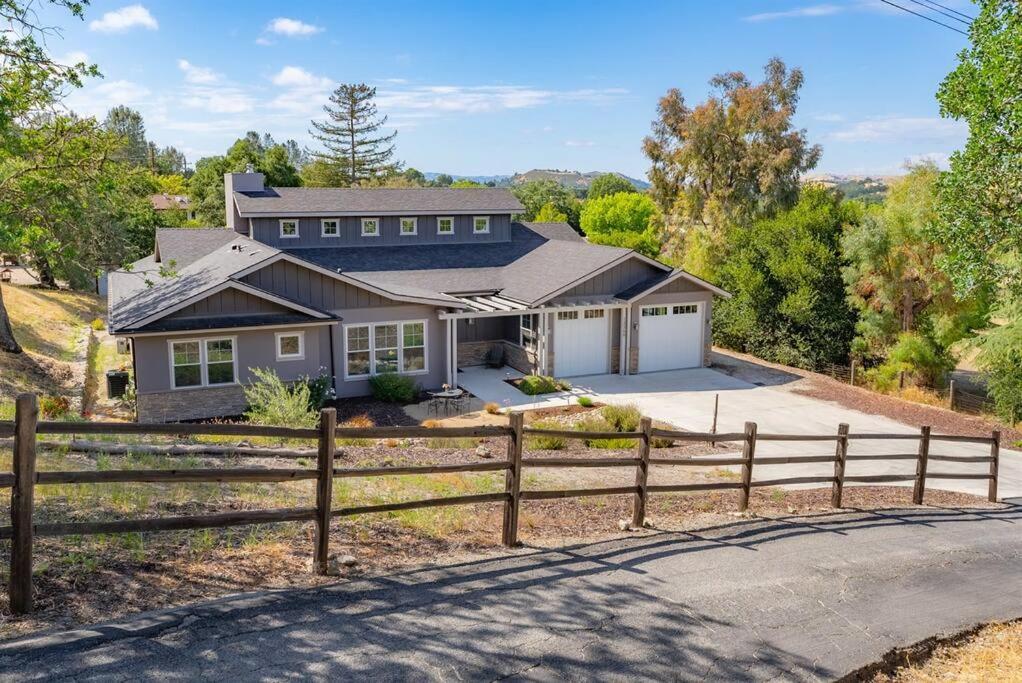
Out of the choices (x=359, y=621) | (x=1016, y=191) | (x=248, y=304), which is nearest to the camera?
(x=359, y=621)

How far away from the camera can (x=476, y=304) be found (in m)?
25.1

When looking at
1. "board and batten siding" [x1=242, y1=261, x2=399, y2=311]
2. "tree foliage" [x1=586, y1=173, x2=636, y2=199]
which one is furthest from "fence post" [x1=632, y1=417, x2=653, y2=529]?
"tree foliage" [x1=586, y1=173, x2=636, y2=199]

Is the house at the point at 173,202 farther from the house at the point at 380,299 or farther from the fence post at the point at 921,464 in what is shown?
the fence post at the point at 921,464

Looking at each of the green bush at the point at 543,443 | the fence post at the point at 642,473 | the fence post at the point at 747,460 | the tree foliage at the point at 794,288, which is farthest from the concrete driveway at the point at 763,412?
the fence post at the point at 642,473

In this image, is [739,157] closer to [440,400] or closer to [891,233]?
[891,233]

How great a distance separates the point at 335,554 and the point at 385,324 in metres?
15.3

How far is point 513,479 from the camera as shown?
25.9ft

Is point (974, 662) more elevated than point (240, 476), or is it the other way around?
point (240, 476)

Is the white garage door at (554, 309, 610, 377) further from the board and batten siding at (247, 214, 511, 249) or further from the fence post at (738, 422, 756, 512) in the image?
the fence post at (738, 422, 756, 512)

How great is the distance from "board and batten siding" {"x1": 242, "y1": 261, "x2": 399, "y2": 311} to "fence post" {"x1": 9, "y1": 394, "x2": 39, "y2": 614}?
15586 mm

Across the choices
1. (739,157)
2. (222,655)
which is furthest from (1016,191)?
(739,157)

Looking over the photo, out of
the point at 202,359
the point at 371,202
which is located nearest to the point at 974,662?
the point at 202,359

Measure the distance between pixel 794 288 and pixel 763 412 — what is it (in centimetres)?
913

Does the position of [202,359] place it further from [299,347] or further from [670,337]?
[670,337]
